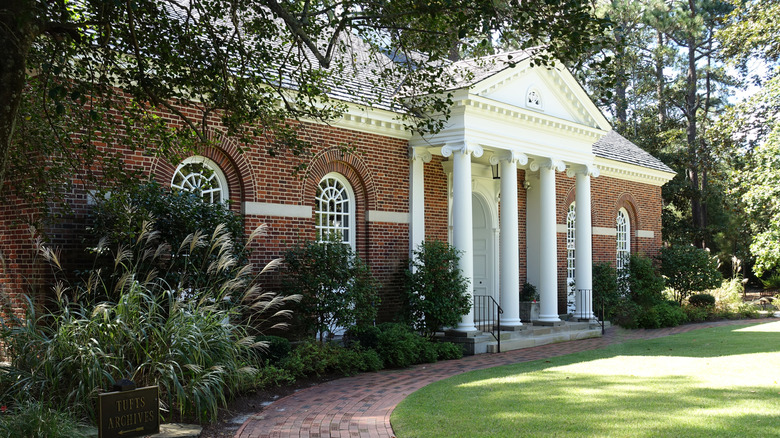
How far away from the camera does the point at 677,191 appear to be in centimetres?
3494

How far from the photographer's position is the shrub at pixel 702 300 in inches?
936

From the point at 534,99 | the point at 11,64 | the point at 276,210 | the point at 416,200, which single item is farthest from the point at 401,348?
the point at 11,64

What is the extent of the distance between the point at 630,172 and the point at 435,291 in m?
13.0

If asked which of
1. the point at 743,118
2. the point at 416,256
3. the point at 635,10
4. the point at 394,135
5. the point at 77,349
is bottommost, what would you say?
the point at 77,349

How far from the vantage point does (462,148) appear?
1520 cm

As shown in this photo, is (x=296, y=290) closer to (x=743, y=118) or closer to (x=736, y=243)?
(x=743, y=118)

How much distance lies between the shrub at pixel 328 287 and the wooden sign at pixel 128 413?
6077 millimetres

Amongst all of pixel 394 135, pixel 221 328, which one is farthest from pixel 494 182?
pixel 221 328

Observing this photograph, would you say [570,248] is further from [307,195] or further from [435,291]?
[307,195]

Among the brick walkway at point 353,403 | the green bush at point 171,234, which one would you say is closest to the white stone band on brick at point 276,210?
the green bush at point 171,234

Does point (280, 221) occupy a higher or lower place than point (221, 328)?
higher

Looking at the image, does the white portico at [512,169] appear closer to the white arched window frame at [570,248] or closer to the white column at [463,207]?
the white column at [463,207]

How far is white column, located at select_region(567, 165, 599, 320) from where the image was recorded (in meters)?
19.4

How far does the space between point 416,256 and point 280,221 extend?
3.78 m
